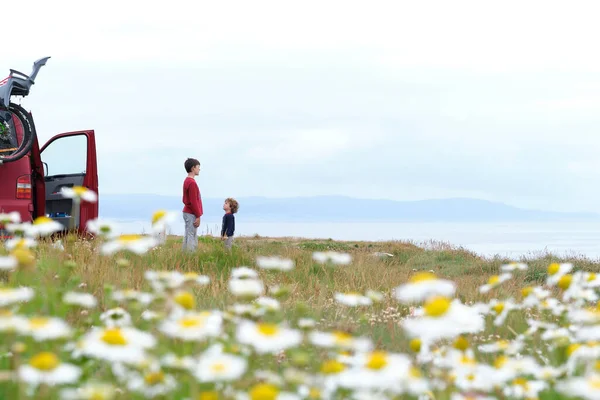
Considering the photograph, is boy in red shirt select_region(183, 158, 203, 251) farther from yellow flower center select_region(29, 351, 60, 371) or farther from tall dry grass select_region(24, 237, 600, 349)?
yellow flower center select_region(29, 351, 60, 371)

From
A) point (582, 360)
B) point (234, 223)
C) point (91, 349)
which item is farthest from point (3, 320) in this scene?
point (234, 223)

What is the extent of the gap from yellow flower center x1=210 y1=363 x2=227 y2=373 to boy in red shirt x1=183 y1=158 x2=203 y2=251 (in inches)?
364

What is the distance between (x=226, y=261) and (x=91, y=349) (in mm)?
7368

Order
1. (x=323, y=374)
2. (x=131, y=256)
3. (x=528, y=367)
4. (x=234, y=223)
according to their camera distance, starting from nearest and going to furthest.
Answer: (x=323, y=374)
(x=528, y=367)
(x=131, y=256)
(x=234, y=223)

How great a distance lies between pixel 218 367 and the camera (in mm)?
1956

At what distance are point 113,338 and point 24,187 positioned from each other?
8.79m

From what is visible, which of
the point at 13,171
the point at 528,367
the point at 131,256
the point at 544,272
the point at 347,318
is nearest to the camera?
the point at 528,367

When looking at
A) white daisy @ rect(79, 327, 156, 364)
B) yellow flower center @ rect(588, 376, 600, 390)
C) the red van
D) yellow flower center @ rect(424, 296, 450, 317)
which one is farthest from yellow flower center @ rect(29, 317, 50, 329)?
the red van

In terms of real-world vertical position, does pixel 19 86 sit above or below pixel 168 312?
above

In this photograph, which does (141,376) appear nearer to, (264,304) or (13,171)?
(264,304)

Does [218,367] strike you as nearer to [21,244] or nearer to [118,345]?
[118,345]

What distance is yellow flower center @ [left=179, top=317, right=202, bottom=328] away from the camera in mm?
2109

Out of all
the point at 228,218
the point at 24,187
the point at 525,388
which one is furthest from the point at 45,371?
the point at 228,218

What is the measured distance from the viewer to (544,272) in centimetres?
1410
